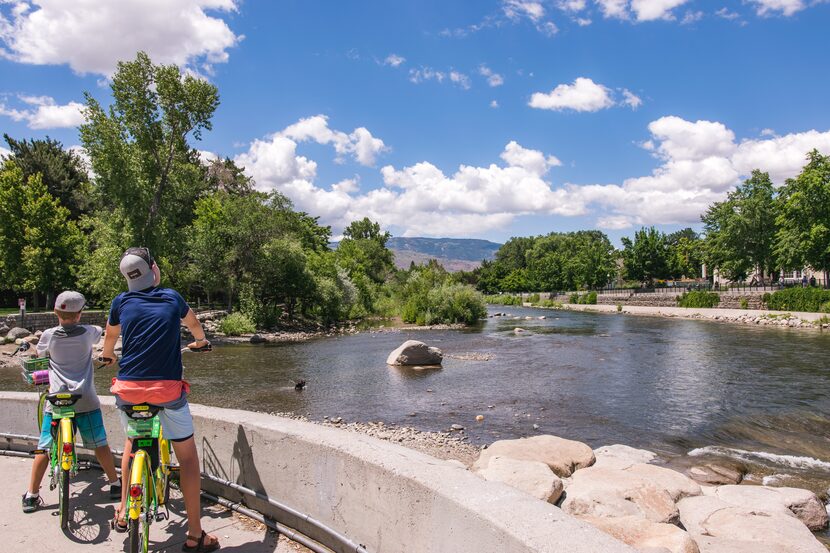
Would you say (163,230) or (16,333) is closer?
(16,333)

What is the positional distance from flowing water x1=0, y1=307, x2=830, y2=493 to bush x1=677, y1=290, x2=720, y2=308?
99.5ft

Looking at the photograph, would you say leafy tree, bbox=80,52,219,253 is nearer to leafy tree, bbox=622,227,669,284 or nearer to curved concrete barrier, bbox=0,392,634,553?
curved concrete barrier, bbox=0,392,634,553

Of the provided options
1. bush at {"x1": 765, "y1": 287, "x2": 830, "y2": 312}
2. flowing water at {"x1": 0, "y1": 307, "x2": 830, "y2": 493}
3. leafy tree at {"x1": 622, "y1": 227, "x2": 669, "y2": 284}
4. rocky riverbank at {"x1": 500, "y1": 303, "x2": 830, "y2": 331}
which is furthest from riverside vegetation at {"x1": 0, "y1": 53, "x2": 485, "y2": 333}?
leafy tree at {"x1": 622, "y1": 227, "x2": 669, "y2": 284}

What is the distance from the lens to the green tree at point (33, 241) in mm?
36906

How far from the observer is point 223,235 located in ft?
138

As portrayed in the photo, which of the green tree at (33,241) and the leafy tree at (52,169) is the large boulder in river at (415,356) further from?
the leafy tree at (52,169)

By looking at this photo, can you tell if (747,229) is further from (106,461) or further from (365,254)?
(106,461)

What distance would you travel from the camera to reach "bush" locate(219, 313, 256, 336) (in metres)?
37.9

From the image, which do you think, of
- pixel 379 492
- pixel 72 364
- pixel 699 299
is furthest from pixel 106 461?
pixel 699 299

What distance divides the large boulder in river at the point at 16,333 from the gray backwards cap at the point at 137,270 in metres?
29.1

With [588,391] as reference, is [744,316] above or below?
above

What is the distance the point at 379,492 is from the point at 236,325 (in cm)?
3672

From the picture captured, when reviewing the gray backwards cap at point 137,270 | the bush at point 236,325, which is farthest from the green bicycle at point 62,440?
the bush at point 236,325

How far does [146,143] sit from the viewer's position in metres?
33.0
